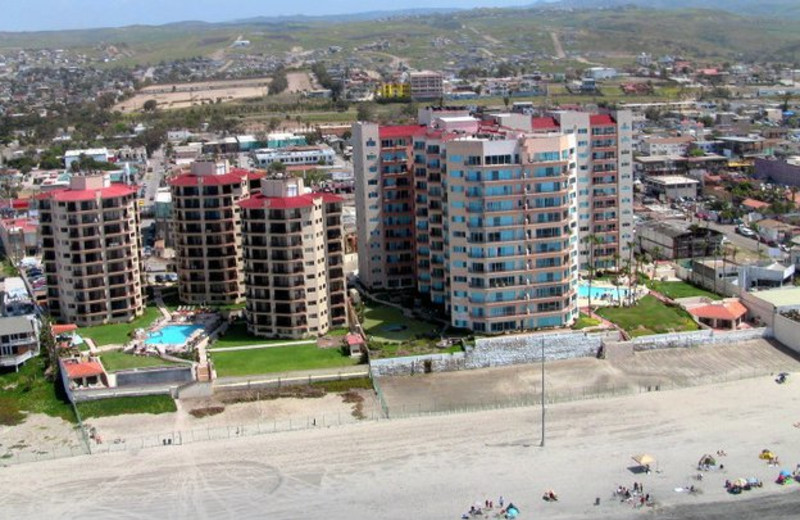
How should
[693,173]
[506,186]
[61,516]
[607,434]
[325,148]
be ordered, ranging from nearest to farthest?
[61,516] → [607,434] → [506,186] → [693,173] → [325,148]

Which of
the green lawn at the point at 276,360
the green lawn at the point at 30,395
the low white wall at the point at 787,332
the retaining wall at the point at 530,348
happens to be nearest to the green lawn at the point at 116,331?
the green lawn at the point at 30,395

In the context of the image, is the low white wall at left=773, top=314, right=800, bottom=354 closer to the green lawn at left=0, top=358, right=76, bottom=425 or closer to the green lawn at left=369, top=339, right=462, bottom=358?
the green lawn at left=369, top=339, right=462, bottom=358

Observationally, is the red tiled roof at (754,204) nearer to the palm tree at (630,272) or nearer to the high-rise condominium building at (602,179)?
the palm tree at (630,272)

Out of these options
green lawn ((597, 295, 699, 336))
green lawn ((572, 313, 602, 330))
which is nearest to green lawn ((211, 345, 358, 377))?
green lawn ((572, 313, 602, 330))

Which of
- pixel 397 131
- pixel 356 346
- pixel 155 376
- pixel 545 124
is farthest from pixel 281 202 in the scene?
pixel 545 124

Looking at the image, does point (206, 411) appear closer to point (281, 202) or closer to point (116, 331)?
point (281, 202)

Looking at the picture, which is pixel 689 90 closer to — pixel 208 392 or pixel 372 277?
pixel 372 277

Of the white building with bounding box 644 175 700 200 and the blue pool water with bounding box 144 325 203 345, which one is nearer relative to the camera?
the blue pool water with bounding box 144 325 203 345

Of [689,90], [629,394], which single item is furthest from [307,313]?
[689,90]
